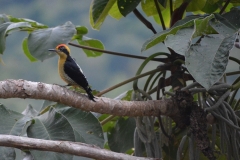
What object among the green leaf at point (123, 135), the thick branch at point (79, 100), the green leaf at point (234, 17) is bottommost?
the green leaf at point (123, 135)

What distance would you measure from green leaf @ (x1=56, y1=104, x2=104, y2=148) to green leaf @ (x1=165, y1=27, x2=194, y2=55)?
292 mm

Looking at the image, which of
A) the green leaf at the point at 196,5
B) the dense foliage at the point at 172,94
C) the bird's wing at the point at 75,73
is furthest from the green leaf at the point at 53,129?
the green leaf at the point at 196,5

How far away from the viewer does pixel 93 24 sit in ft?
3.85

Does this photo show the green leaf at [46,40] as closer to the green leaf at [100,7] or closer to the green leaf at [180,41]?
the green leaf at [100,7]

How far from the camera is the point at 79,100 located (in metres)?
0.84

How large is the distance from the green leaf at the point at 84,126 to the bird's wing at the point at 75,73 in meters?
0.06

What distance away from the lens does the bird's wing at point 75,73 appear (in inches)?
39.3

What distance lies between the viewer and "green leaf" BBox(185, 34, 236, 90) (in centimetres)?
69

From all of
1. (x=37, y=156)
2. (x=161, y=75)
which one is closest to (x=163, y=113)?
(x=161, y=75)

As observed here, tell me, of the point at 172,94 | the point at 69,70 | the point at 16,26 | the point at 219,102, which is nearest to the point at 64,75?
the point at 69,70

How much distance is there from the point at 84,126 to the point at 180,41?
321 millimetres

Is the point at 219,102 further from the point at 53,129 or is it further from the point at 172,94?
the point at 53,129

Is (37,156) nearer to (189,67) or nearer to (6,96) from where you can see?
(6,96)

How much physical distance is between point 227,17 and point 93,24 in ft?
1.35
